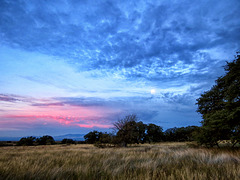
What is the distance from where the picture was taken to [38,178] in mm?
3201

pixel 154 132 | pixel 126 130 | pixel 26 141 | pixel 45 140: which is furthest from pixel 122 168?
pixel 45 140

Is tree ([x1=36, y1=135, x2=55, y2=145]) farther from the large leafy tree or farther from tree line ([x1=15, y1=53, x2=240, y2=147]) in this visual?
the large leafy tree

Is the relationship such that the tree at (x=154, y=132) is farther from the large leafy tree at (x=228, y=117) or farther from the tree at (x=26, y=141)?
the large leafy tree at (x=228, y=117)

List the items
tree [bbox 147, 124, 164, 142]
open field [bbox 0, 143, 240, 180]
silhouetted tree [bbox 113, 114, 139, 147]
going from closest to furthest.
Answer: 1. open field [bbox 0, 143, 240, 180]
2. silhouetted tree [bbox 113, 114, 139, 147]
3. tree [bbox 147, 124, 164, 142]

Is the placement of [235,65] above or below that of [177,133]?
above

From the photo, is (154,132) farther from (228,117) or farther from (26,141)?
(228,117)

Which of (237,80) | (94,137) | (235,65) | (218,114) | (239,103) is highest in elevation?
(235,65)

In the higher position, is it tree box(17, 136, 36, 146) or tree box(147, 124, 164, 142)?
tree box(147, 124, 164, 142)

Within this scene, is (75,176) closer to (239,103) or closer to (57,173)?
(57,173)

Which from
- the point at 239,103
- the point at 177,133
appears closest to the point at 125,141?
the point at 239,103

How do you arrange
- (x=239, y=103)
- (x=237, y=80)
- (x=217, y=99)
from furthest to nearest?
(x=217, y=99)
(x=237, y=80)
(x=239, y=103)

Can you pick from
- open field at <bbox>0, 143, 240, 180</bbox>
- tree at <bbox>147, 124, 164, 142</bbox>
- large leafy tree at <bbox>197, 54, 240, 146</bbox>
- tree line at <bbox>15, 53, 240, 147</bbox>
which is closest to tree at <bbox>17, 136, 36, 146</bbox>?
tree line at <bbox>15, 53, 240, 147</bbox>

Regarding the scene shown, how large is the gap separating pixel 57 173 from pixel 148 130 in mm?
56314

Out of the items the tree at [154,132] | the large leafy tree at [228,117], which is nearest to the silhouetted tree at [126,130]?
the large leafy tree at [228,117]
